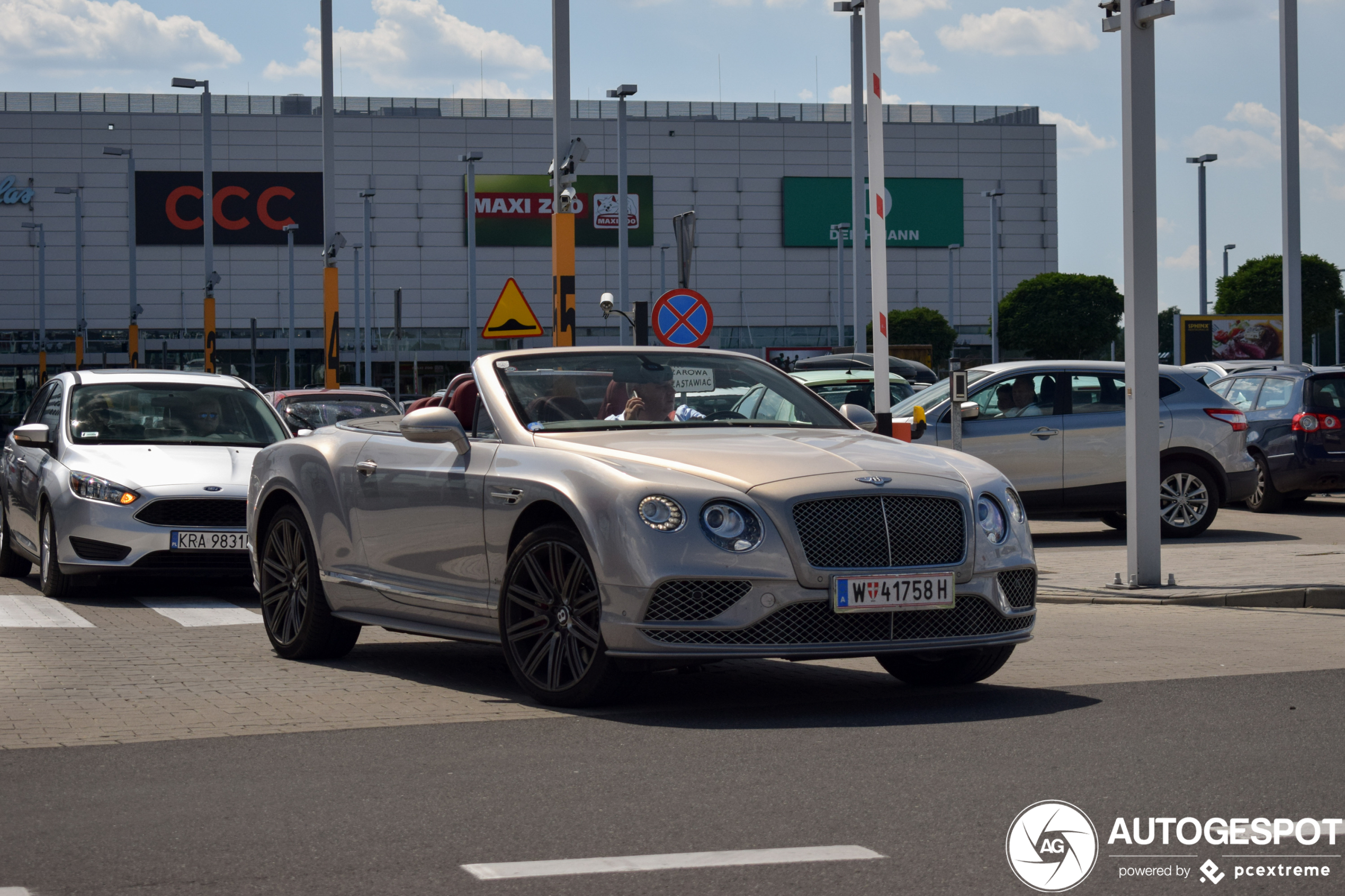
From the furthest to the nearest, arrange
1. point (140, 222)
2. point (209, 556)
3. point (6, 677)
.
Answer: point (140, 222), point (209, 556), point (6, 677)

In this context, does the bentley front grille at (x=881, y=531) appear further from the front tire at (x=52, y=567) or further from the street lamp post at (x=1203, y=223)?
the street lamp post at (x=1203, y=223)

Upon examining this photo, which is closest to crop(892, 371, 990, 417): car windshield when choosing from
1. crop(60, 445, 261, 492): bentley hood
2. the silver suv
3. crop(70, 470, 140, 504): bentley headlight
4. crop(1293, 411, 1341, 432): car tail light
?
the silver suv

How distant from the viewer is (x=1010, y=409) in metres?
17.5

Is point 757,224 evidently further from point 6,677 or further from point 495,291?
point 6,677

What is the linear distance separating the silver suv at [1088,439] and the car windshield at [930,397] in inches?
A: 0.8

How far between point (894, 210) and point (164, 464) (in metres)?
87.1

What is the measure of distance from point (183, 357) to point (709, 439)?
8860cm

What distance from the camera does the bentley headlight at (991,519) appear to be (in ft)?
23.9

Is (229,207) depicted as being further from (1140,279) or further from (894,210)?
(1140,279)

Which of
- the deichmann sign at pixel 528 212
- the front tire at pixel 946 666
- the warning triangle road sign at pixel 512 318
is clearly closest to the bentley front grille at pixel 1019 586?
the front tire at pixel 946 666

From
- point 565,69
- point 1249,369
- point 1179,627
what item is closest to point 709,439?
point 1179,627

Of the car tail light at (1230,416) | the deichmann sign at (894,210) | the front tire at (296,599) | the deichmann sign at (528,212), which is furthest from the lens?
the deichmann sign at (894,210)

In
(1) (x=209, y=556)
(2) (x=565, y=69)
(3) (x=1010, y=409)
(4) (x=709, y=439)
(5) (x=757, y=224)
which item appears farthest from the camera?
(5) (x=757, y=224)

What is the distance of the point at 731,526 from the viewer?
6824 mm
